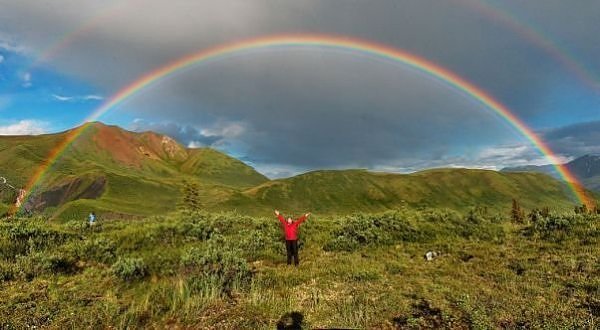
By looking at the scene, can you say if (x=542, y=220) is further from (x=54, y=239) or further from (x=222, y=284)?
(x=54, y=239)

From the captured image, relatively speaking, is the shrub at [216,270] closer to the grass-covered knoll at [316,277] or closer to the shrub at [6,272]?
the grass-covered knoll at [316,277]

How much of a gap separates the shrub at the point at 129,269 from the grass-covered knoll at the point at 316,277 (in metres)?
0.05

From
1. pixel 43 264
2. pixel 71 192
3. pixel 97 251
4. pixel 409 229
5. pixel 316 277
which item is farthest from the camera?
pixel 71 192

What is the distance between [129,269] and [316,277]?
673 cm

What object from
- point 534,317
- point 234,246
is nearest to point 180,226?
point 234,246

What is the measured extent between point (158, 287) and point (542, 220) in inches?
724

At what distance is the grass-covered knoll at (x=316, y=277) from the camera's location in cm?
983

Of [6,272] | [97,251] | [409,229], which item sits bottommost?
[6,272]

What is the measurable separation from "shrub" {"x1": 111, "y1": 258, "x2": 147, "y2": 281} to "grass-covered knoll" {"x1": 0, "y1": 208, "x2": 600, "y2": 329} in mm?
49

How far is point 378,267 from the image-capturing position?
48.2 ft

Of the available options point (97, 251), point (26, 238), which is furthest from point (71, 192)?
point (97, 251)

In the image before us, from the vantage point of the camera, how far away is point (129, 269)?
1389 cm

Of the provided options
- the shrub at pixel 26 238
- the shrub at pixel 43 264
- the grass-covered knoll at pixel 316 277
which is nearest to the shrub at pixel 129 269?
the grass-covered knoll at pixel 316 277

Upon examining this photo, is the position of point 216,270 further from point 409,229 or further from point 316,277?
point 409,229
